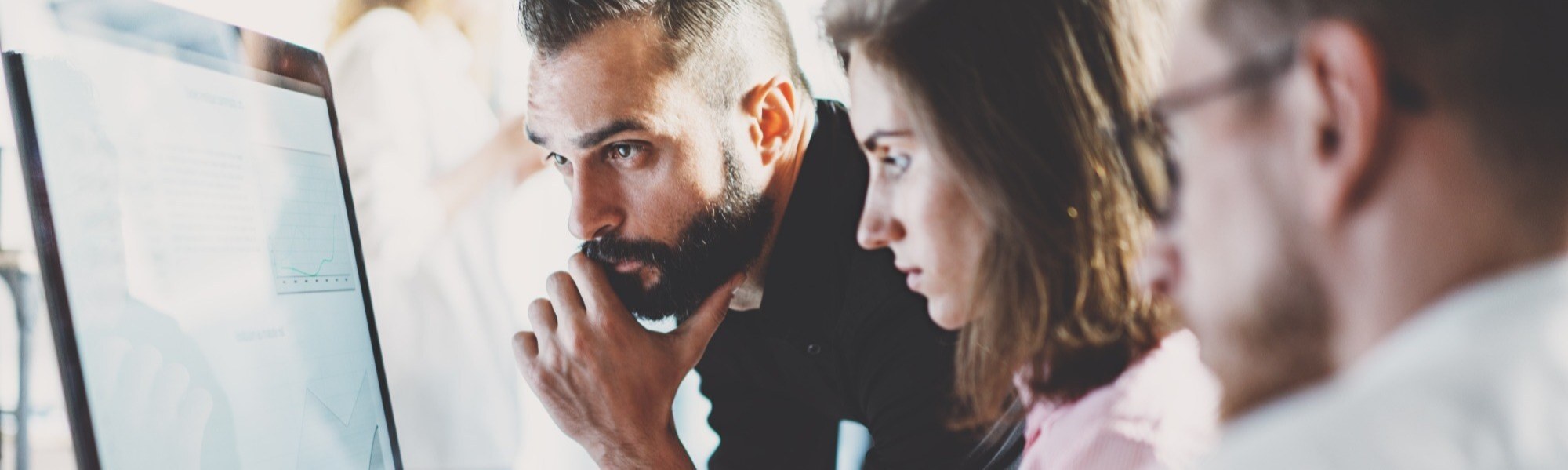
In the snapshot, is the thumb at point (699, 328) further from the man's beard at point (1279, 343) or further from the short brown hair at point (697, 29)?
the man's beard at point (1279, 343)

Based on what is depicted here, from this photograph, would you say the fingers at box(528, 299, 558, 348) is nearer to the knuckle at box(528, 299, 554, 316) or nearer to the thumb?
the knuckle at box(528, 299, 554, 316)

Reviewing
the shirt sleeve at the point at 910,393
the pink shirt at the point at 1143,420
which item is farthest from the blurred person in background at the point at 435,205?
the pink shirt at the point at 1143,420

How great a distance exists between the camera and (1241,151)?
448 mm

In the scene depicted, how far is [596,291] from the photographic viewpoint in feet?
3.68

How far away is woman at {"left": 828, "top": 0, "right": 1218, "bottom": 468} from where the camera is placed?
0.74 meters

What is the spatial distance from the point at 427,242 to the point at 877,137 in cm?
92

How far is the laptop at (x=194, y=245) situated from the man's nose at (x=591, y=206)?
0.89ft

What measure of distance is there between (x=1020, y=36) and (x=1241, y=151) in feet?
1.07

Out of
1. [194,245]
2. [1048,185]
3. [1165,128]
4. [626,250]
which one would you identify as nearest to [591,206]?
[626,250]

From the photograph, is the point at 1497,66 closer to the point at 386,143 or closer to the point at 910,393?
the point at 910,393

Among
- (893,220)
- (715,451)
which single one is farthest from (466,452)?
(893,220)

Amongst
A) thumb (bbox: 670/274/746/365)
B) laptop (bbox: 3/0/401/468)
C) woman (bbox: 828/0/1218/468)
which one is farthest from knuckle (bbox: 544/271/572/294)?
woman (bbox: 828/0/1218/468)

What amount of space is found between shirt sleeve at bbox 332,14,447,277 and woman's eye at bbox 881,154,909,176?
0.88 metres

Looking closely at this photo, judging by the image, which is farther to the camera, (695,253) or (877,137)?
(695,253)
